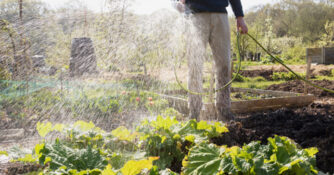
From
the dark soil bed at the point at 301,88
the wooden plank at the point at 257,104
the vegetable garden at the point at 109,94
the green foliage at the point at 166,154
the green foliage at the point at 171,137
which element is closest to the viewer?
the green foliage at the point at 166,154

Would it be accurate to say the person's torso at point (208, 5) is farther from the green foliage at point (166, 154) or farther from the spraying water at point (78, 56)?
the green foliage at point (166, 154)

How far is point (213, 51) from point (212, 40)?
119 mm

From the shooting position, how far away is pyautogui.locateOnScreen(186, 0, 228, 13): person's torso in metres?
2.85

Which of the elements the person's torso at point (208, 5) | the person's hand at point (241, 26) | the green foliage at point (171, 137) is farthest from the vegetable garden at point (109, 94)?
the person's hand at point (241, 26)

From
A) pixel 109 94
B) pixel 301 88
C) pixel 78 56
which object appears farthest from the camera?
pixel 301 88

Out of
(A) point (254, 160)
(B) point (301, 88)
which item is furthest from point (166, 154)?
(B) point (301, 88)

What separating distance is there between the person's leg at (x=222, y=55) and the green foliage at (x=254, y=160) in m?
1.66

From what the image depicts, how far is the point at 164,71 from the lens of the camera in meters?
4.71

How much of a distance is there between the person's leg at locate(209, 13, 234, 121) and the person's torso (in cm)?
7

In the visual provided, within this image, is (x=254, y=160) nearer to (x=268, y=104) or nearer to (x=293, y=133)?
(x=293, y=133)

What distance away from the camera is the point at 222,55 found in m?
3.01

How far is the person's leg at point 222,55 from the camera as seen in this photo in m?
2.93

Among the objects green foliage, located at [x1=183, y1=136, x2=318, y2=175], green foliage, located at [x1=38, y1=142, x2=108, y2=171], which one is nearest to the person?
green foliage, located at [x1=183, y1=136, x2=318, y2=175]

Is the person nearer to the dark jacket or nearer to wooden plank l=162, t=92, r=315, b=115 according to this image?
the dark jacket
